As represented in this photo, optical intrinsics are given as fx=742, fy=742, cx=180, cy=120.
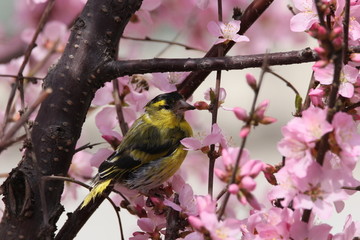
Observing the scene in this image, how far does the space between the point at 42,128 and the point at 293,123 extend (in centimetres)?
42

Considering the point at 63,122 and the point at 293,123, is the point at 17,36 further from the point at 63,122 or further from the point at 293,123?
the point at 293,123

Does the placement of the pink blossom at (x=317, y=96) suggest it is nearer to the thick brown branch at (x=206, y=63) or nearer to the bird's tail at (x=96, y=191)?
the thick brown branch at (x=206, y=63)

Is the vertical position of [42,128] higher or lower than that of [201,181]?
lower

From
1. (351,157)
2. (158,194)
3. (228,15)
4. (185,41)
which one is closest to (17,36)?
(185,41)

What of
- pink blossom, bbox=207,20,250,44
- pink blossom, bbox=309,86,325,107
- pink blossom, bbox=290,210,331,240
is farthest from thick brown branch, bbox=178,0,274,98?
pink blossom, bbox=290,210,331,240

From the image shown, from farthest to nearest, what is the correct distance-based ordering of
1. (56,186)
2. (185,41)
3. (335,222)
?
(335,222) < (185,41) < (56,186)

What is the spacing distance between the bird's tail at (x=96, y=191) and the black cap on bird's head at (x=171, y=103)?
7.7 inches

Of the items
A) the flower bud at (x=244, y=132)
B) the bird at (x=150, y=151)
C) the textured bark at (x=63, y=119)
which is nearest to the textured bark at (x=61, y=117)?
the textured bark at (x=63, y=119)

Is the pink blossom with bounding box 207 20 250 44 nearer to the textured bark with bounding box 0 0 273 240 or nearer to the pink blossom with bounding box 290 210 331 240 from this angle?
the textured bark with bounding box 0 0 273 240

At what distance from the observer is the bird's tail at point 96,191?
1162 mm

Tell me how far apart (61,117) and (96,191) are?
0.17m

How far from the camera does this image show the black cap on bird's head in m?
1.43

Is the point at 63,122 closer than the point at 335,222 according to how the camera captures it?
Yes

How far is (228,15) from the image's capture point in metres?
1.96
